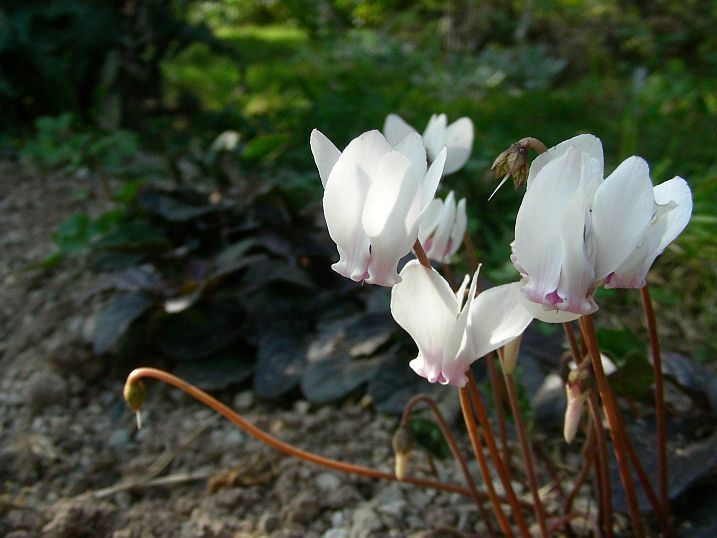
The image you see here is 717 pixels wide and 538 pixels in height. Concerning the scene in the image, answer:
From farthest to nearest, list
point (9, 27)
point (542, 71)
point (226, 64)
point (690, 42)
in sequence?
1. point (226, 64)
2. point (690, 42)
3. point (542, 71)
4. point (9, 27)

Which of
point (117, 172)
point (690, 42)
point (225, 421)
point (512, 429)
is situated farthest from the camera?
point (690, 42)

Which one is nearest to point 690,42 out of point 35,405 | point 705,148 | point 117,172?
point 705,148

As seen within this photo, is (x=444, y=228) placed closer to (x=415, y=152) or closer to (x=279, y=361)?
(x=415, y=152)

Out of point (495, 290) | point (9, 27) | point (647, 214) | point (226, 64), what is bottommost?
point (226, 64)

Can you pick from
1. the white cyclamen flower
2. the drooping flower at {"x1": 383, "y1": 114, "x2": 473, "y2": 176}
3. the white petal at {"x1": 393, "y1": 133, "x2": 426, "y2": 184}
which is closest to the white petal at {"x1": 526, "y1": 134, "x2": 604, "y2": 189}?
the white cyclamen flower

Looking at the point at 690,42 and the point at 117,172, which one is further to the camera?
the point at 690,42

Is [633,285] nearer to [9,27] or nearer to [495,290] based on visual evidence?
[495,290]

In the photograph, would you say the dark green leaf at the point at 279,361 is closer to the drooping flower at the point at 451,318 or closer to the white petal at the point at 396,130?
the white petal at the point at 396,130

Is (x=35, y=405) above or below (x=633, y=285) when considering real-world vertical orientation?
below
